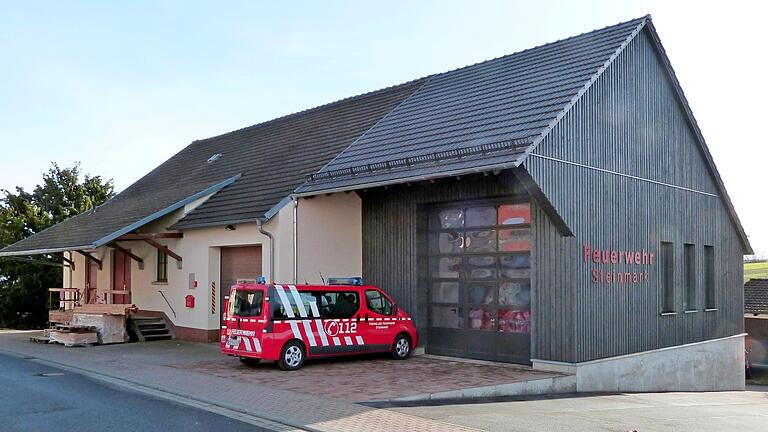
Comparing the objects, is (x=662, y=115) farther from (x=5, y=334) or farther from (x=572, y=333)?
(x=5, y=334)

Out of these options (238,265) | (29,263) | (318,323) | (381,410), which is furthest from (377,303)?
(29,263)

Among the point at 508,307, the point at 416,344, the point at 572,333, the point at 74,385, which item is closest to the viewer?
the point at 74,385

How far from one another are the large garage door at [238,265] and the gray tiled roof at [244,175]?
1.03 meters

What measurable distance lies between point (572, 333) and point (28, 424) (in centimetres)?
928

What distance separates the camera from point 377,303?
15.8m

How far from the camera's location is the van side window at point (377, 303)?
15.6 m

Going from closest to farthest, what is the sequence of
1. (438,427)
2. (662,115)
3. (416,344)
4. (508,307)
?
(438,427) < (508,307) < (416,344) < (662,115)

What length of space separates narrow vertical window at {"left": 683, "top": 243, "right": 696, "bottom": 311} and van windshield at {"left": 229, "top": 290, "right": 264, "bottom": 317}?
11.0 meters

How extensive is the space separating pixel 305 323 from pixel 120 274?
12075 mm

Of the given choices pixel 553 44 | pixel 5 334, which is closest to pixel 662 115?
pixel 553 44

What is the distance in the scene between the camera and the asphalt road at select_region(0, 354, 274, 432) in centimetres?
922

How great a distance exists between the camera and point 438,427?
30.3 feet

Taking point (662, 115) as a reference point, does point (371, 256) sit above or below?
below

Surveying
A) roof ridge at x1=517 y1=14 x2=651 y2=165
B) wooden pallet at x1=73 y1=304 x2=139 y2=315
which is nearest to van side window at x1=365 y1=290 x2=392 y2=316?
roof ridge at x1=517 y1=14 x2=651 y2=165
